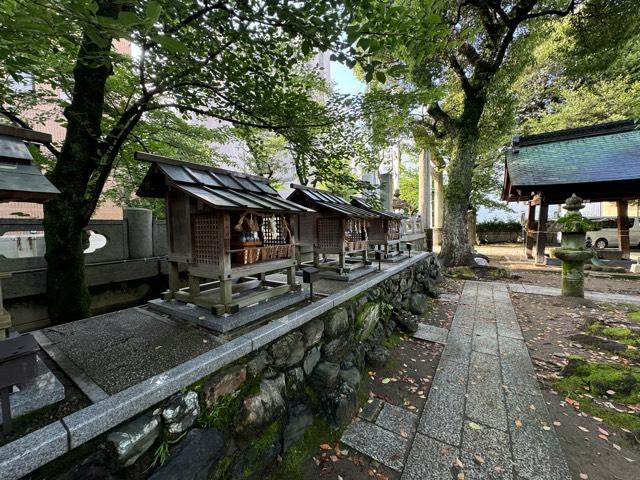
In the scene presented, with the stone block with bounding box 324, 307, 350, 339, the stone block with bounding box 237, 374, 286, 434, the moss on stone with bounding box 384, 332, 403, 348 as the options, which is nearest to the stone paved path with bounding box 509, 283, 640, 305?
the moss on stone with bounding box 384, 332, 403, 348

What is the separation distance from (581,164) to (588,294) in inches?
258

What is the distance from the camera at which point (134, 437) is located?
1668 mm

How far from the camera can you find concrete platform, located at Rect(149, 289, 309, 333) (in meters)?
2.86

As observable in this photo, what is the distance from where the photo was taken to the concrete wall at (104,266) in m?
3.57

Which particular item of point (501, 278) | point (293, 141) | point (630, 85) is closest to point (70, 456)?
point (293, 141)

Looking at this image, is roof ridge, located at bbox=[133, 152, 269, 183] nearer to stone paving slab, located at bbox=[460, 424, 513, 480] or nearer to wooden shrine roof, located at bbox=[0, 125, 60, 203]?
wooden shrine roof, located at bbox=[0, 125, 60, 203]

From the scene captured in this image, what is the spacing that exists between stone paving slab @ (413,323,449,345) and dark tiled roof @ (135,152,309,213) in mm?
3759

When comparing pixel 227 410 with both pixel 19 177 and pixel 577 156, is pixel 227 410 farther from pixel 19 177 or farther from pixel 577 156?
pixel 577 156

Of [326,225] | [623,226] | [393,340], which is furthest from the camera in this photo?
[623,226]

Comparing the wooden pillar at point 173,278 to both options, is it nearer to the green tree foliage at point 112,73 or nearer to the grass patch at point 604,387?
the green tree foliage at point 112,73

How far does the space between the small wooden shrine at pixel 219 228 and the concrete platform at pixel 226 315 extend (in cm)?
8

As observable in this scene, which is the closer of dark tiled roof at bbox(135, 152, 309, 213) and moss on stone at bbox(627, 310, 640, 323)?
dark tiled roof at bbox(135, 152, 309, 213)

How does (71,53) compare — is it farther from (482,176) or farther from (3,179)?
(482,176)

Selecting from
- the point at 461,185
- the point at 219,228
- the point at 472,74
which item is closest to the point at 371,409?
the point at 219,228
